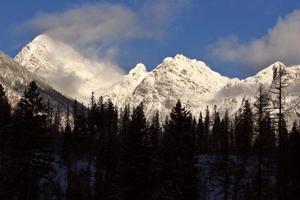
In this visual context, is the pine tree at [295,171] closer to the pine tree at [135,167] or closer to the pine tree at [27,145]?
the pine tree at [135,167]

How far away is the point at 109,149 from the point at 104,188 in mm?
17647

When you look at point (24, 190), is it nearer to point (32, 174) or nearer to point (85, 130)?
point (32, 174)

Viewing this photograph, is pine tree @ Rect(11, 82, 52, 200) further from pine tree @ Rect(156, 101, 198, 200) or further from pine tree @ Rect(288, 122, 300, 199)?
pine tree @ Rect(288, 122, 300, 199)

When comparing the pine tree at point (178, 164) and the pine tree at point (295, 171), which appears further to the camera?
the pine tree at point (295, 171)

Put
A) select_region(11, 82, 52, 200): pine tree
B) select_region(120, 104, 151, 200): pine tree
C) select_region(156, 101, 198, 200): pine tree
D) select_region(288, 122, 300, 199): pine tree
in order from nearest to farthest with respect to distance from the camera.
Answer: select_region(11, 82, 52, 200): pine tree < select_region(156, 101, 198, 200): pine tree < select_region(120, 104, 151, 200): pine tree < select_region(288, 122, 300, 199): pine tree

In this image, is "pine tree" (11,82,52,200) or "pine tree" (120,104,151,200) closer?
"pine tree" (11,82,52,200)

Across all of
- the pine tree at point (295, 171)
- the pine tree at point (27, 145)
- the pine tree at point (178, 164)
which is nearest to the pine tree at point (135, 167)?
the pine tree at point (178, 164)

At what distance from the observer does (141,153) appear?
4988cm

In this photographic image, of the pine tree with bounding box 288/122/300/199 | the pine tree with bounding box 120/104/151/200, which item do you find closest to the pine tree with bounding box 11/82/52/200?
the pine tree with bounding box 120/104/151/200

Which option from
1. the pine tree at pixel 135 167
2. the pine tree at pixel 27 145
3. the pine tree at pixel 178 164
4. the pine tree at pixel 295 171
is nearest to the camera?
the pine tree at pixel 27 145

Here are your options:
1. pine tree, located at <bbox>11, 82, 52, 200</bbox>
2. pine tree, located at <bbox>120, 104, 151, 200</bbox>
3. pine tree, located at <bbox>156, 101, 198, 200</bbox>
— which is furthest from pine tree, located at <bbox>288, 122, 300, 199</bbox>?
pine tree, located at <bbox>11, 82, 52, 200</bbox>

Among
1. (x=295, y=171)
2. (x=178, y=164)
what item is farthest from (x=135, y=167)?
(x=295, y=171)

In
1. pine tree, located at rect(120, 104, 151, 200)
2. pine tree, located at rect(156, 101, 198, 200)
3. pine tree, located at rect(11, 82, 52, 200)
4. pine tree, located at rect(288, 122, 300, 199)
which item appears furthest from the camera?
pine tree, located at rect(288, 122, 300, 199)

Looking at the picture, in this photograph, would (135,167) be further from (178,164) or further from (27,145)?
(27,145)
